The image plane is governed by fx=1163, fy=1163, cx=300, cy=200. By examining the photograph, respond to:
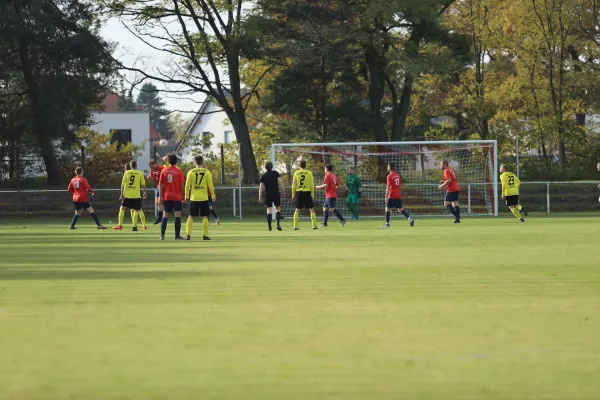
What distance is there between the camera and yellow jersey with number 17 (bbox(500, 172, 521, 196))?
1309 inches

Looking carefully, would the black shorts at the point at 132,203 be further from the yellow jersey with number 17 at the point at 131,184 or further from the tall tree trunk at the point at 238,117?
the tall tree trunk at the point at 238,117

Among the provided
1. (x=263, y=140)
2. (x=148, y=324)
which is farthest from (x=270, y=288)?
(x=263, y=140)

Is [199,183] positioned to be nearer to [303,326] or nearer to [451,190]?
[451,190]

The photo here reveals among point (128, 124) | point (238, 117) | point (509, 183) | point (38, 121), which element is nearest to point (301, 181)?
point (509, 183)

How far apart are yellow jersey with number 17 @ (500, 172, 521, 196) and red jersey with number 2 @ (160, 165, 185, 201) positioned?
480 inches

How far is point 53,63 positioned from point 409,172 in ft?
45.7

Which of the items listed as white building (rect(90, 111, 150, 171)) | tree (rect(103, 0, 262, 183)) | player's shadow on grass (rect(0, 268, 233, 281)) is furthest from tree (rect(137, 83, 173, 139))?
player's shadow on grass (rect(0, 268, 233, 281))

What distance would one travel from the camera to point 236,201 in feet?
143

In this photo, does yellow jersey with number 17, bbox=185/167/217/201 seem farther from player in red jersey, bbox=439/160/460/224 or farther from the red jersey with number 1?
player in red jersey, bbox=439/160/460/224

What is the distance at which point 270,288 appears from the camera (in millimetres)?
12445

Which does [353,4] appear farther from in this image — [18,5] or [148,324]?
[148,324]

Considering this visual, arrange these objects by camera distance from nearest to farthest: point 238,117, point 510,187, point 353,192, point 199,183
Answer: point 199,183 < point 510,187 < point 353,192 < point 238,117

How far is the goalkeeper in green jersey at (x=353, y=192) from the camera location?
131ft

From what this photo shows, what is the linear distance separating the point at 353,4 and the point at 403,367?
39.7 metres
